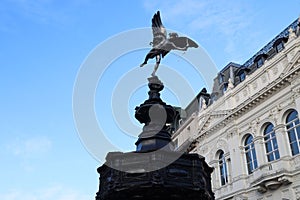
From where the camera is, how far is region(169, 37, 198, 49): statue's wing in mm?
6598

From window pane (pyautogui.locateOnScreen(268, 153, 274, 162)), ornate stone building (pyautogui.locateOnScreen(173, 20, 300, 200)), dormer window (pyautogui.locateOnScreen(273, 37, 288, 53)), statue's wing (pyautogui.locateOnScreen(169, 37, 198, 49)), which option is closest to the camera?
statue's wing (pyautogui.locateOnScreen(169, 37, 198, 49))

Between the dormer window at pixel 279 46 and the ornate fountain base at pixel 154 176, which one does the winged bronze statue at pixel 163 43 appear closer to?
the ornate fountain base at pixel 154 176

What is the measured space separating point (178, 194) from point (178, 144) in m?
31.8

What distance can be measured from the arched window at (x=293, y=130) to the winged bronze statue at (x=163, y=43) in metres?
18.6

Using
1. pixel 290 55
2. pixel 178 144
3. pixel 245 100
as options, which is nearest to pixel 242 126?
pixel 245 100

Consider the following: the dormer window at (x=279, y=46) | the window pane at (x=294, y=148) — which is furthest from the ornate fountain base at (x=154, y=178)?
the dormer window at (x=279, y=46)

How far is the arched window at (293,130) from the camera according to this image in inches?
890

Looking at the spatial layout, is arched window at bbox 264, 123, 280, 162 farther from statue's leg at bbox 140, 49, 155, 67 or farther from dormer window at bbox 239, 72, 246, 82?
statue's leg at bbox 140, 49, 155, 67

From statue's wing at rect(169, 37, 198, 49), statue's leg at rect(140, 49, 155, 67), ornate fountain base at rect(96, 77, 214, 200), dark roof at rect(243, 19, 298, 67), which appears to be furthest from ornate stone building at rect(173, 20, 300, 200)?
ornate fountain base at rect(96, 77, 214, 200)

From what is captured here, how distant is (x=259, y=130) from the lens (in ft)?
84.8

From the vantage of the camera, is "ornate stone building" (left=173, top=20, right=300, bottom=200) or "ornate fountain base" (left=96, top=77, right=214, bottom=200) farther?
"ornate stone building" (left=173, top=20, right=300, bottom=200)

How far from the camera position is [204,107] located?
111ft

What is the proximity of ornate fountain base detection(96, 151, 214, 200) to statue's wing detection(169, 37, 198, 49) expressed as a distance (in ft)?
7.35

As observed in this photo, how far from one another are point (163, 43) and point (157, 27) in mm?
469
